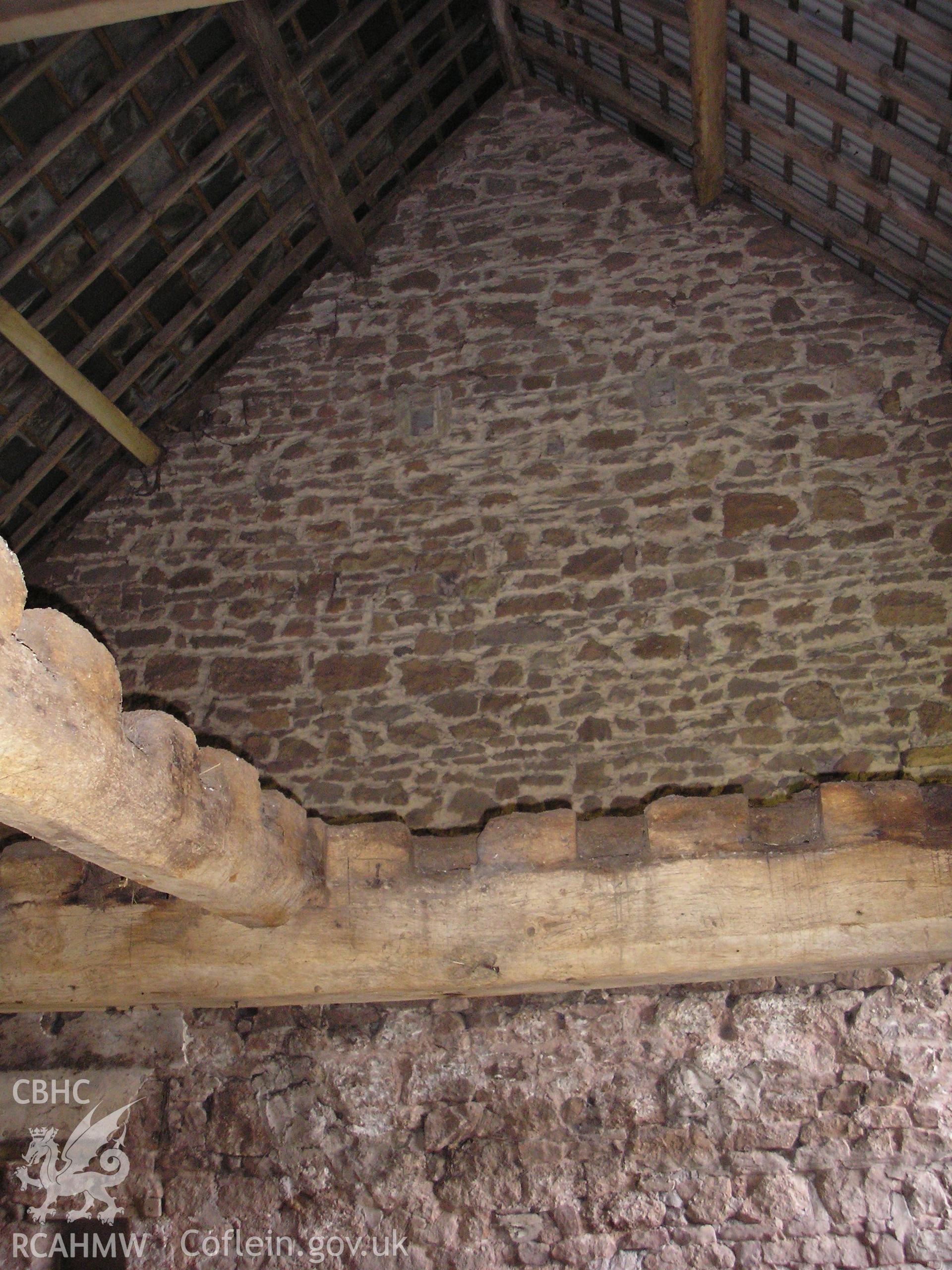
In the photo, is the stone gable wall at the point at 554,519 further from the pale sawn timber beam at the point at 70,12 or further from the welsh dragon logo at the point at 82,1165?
the pale sawn timber beam at the point at 70,12

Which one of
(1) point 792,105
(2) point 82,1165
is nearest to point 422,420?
(1) point 792,105

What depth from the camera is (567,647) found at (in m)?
4.56

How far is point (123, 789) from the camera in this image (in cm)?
182

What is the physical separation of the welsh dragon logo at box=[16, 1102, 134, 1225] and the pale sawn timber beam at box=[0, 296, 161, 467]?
117 inches

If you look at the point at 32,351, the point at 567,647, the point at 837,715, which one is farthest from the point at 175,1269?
the point at 32,351

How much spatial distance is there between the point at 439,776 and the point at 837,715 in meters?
1.70

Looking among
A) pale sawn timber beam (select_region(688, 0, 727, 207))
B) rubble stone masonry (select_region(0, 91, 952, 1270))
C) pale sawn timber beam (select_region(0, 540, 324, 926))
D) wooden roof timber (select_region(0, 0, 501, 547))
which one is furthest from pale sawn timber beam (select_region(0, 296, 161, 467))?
pale sawn timber beam (select_region(688, 0, 727, 207))

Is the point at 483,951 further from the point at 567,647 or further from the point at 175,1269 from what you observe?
the point at 567,647

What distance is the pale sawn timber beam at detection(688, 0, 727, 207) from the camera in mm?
3912

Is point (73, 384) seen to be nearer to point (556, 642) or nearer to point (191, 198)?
point (191, 198)

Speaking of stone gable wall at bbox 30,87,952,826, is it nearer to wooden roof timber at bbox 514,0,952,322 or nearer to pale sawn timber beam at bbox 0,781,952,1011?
wooden roof timber at bbox 514,0,952,322

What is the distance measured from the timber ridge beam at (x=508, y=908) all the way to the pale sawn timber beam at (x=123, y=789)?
0.02m

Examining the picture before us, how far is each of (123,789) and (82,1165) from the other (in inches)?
96.8

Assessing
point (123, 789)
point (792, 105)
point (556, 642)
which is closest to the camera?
point (123, 789)
